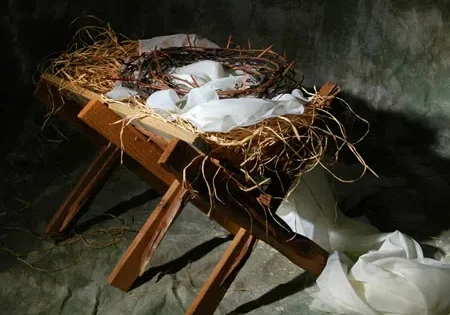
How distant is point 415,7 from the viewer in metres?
2.29

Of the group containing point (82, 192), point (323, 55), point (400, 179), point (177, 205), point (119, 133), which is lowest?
point (400, 179)

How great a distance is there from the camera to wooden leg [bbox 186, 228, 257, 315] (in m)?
1.54

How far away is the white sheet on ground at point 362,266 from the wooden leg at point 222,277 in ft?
0.65

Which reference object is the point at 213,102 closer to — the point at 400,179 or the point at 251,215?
the point at 251,215

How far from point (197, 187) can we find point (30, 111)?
1520 mm

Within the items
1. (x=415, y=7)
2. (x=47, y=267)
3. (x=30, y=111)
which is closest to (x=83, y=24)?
(x=30, y=111)

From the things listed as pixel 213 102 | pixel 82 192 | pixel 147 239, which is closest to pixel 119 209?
pixel 82 192

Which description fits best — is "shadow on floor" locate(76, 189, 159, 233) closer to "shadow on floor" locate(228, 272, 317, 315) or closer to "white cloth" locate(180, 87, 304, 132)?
"shadow on floor" locate(228, 272, 317, 315)

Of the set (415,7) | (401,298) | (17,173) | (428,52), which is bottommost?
(17,173)

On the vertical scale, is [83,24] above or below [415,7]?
below

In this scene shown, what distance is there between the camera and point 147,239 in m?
1.50

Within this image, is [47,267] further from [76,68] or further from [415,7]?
[415,7]

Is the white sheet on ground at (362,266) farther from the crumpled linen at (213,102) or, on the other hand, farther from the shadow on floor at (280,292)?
the crumpled linen at (213,102)

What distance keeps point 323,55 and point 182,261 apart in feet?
3.83
